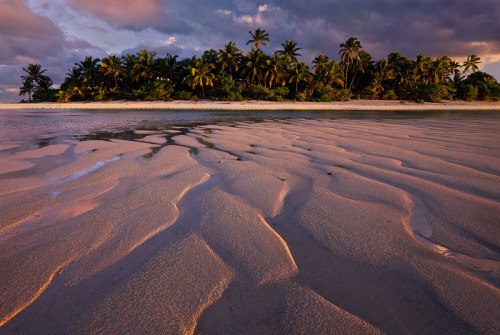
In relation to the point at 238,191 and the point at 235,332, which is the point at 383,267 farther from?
the point at 238,191

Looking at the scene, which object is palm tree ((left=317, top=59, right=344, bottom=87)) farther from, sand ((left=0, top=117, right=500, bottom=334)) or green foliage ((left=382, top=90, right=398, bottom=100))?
sand ((left=0, top=117, right=500, bottom=334))

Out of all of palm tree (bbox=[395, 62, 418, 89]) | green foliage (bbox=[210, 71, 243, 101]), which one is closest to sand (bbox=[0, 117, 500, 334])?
green foliage (bbox=[210, 71, 243, 101])

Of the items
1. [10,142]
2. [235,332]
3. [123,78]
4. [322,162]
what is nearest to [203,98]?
[123,78]

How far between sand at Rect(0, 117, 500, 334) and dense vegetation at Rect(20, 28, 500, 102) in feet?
113

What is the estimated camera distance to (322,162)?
3430 millimetres

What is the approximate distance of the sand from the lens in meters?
1.02

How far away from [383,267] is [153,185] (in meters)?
2.14

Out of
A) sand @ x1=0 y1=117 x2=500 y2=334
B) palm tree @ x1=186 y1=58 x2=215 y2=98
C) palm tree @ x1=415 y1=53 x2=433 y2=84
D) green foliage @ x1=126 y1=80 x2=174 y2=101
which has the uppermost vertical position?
palm tree @ x1=415 y1=53 x2=433 y2=84

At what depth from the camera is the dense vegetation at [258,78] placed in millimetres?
36812

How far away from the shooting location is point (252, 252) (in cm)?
143

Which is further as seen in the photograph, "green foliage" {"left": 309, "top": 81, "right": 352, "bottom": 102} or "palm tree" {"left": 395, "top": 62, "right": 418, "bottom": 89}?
"palm tree" {"left": 395, "top": 62, "right": 418, "bottom": 89}

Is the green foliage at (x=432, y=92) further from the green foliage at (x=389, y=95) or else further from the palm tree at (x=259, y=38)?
the palm tree at (x=259, y=38)

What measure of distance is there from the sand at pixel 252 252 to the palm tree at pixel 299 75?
3861 cm

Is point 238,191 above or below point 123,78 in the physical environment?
below
